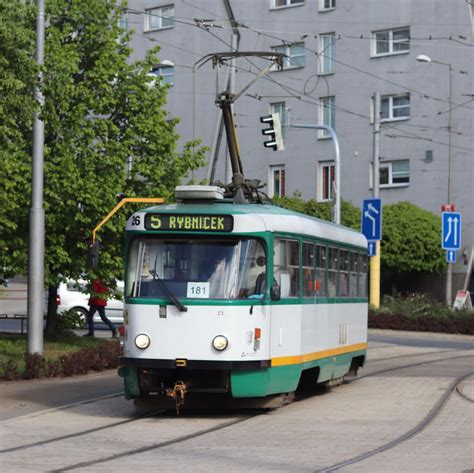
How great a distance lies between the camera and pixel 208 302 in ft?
49.0

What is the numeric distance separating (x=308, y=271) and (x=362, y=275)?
171 inches

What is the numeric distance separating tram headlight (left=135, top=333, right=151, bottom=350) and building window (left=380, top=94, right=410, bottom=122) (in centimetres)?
3979

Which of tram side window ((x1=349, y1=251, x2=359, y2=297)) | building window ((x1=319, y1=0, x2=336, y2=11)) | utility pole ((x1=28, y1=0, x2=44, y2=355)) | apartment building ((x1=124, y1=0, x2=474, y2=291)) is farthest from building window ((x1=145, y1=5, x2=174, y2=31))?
tram side window ((x1=349, y1=251, x2=359, y2=297))

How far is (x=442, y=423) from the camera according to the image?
14633 mm

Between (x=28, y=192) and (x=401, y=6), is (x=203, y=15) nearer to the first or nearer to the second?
(x=401, y=6)

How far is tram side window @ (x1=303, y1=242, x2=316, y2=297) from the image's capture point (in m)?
17.0

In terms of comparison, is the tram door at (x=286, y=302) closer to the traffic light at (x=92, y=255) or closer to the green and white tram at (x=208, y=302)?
the green and white tram at (x=208, y=302)

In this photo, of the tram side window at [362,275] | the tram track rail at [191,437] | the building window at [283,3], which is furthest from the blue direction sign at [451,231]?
the tram track rail at [191,437]

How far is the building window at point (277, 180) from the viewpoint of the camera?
57.3m

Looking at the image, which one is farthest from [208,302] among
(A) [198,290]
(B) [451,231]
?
(B) [451,231]

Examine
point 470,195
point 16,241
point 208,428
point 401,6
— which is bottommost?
point 208,428

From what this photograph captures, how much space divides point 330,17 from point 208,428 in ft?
139

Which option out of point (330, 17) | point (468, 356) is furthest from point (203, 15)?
point (468, 356)

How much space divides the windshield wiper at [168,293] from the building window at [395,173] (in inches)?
1549
